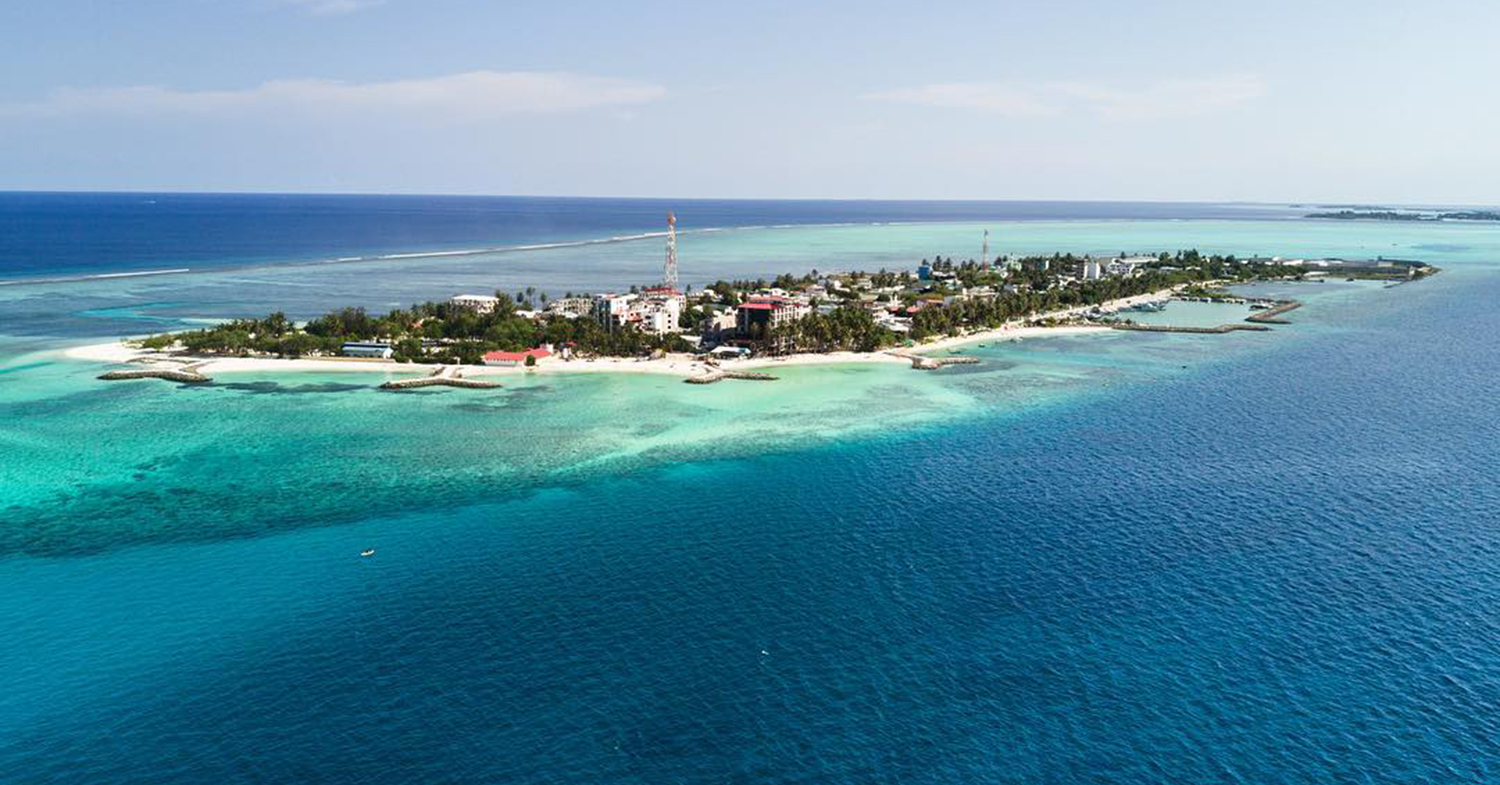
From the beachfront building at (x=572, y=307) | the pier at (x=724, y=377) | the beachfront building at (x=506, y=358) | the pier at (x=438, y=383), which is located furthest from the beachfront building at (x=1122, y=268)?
the pier at (x=438, y=383)

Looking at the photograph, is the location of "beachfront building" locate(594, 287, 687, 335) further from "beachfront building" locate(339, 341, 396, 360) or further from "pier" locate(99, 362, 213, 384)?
"pier" locate(99, 362, 213, 384)

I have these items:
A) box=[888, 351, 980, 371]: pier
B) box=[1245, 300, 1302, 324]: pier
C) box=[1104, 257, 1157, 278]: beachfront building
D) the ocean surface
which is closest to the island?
box=[888, 351, 980, 371]: pier

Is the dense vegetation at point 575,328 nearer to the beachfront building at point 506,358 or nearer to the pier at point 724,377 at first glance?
the beachfront building at point 506,358

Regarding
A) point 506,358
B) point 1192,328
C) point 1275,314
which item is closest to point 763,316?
point 506,358

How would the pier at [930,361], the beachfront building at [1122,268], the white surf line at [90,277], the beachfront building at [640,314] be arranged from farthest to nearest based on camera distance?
the beachfront building at [1122,268]
the white surf line at [90,277]
the beachfront building at [640,314]
the pier at [930,361]

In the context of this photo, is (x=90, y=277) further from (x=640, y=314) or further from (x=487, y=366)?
(x=640, y=314)

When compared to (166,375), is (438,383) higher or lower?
lower

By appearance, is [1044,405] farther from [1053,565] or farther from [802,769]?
[802,769]
